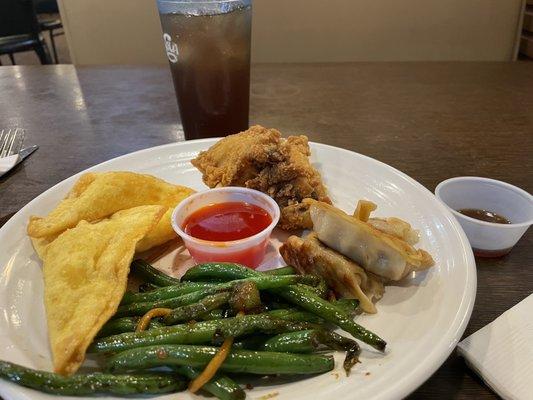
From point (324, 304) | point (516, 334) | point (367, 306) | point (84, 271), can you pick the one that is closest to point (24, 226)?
point (84, 271)

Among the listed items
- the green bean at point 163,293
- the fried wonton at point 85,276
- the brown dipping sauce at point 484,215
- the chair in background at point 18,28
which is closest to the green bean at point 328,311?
the green bean at point 163,293

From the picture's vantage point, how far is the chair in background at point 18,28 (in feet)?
27.3

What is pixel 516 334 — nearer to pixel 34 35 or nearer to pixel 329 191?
pixel 329 191

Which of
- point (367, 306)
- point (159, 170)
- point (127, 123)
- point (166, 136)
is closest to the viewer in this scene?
point (367, 306)

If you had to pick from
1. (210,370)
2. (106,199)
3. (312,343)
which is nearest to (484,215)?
(312,343)

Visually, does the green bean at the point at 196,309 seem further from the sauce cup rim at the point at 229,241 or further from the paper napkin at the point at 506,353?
the paper napkin at the point at 506,353

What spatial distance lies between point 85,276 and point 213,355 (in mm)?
730

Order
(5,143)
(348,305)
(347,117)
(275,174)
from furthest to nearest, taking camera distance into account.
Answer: (347,117) → (5,143) → (275,174) → (348,305)

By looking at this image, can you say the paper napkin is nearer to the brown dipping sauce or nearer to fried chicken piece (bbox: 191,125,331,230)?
the brown dipping sauce

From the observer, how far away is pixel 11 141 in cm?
350

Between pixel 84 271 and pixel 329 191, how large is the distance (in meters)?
1.53

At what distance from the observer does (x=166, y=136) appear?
3.73 metres

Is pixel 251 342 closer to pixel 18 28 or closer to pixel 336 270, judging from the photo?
pixel 336 270

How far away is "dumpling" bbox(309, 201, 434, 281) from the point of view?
1.93 meters
